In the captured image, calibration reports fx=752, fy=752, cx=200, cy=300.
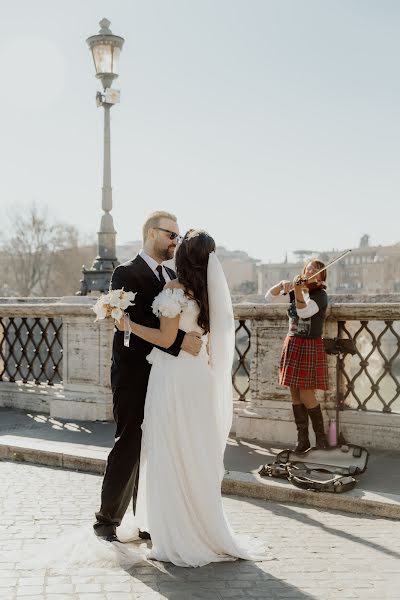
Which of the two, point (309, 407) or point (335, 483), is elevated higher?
point (309, 407)

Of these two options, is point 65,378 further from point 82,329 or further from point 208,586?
point 208,586

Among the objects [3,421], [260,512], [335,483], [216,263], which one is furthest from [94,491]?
[3,421]

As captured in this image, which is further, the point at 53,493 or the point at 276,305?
the point at 276,305

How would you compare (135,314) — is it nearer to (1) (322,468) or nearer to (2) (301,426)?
(1) (322,468)

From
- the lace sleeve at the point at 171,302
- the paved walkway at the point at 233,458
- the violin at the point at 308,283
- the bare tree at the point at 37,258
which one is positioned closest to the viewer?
the lace sleeve at the point at 171,302

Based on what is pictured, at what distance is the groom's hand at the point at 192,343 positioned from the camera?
4.26m

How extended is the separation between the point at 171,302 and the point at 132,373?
23.3 inches

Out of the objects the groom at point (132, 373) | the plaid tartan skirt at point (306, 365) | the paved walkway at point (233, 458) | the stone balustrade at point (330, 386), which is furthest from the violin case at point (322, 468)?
the groom at point (132, 373)

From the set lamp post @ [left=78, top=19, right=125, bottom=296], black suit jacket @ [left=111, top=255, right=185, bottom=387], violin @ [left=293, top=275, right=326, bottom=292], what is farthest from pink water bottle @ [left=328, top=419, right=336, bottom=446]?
lamp post @ [left=78, top=19, right=125, bottom=296]

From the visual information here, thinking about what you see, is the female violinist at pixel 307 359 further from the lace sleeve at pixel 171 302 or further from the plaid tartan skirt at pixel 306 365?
A: the lace sleeve at pixel 171 302

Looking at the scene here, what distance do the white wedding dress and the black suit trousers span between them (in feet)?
0.30

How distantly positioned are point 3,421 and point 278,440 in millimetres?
3145

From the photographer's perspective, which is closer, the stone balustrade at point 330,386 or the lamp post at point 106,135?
the stone balustrade at point 330,386

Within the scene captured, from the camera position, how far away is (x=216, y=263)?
14.0 feet
